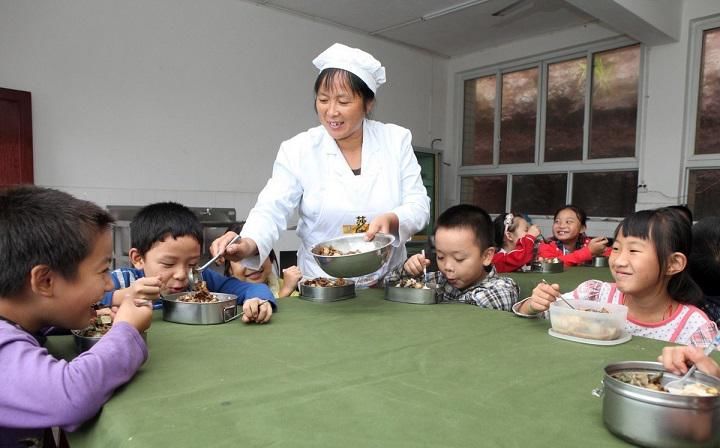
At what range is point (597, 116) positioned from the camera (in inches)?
231

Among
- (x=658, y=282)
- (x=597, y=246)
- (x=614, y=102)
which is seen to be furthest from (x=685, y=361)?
(x=614, y=102)

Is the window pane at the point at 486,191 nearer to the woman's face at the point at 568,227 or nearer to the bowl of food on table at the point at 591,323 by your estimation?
the woman's face at the point at 568,227

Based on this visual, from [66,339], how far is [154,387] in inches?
18.2

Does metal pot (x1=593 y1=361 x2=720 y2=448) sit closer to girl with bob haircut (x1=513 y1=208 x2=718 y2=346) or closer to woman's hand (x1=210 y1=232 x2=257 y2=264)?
girl with bob haircut (x1=513 y1=208 x2=718 y2=346)

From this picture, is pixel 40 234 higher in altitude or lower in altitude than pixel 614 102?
lower

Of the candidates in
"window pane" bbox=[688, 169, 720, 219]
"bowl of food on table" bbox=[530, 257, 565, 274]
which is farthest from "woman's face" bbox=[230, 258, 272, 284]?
"window pane" bbox=[688, 169, 720, 219]

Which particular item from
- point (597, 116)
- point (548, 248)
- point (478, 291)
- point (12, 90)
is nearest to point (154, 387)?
point (478, 291)

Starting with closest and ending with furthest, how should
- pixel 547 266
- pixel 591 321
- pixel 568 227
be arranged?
1. pixel 591 321
2. pixel 547 266
3. pixel 568 227

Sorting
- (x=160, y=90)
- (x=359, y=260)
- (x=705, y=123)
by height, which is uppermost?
(x=160, y=90)

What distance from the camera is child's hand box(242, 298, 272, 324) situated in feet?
4.22

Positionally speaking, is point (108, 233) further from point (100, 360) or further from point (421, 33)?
point (421, 33)

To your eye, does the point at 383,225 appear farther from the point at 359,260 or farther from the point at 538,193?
the point at 538,193

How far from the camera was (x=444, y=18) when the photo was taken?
5.64m

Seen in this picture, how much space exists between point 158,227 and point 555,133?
572cm
